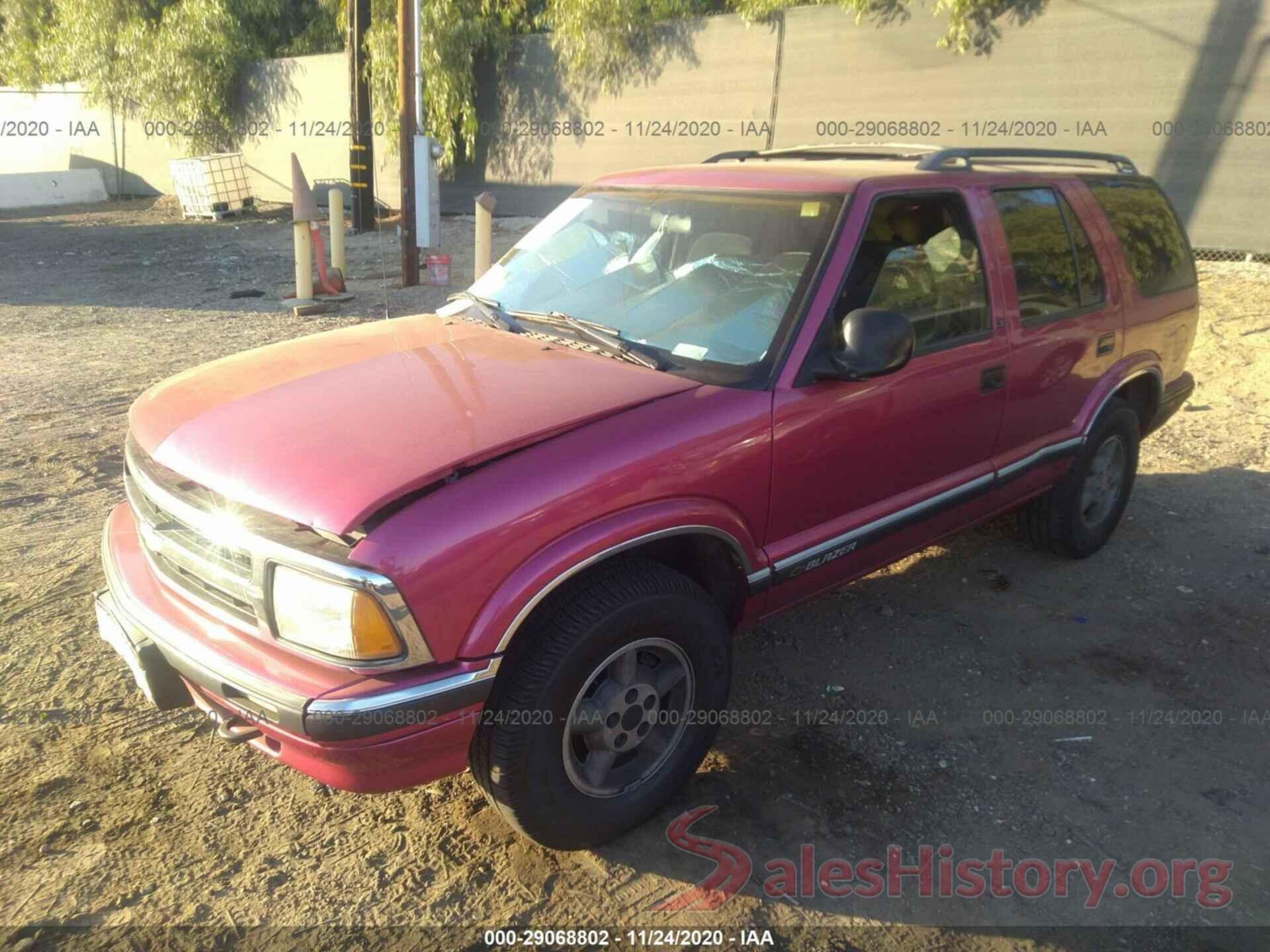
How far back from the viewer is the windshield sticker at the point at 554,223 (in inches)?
149

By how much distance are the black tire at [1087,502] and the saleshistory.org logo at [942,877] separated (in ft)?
6.26

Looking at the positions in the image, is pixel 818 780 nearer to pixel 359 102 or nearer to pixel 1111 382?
pixel 1111 382

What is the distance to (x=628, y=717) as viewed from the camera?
264 centimetres

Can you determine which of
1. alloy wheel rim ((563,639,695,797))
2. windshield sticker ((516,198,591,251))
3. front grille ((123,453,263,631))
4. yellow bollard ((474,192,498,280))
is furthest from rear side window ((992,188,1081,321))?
yellow bollard ((474,192,498,280))

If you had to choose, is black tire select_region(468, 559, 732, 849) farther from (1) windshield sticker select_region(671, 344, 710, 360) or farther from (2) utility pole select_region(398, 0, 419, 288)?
(2) utility pole select_region(398, 0, 419, 288)

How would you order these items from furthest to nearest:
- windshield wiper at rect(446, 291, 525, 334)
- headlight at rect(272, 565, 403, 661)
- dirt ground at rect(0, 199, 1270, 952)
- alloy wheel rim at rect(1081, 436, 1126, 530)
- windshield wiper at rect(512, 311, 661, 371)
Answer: alloy wheel rim at rect(1081, 436, 1126, 530), windshield wiper at rect(446, 291, 525, 334), windshield wiper at rect(512, 311, 661, 371), dirt ground at rect(0, 199, 1270, 952), headlight at rect(272, 565, 403, 661)

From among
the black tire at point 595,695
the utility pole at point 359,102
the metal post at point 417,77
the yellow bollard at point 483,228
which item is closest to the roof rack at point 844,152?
the black tire at point 595,695

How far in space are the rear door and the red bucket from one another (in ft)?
26.2

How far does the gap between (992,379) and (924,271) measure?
1.68 ft

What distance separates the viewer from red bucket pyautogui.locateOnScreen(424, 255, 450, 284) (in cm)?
1077

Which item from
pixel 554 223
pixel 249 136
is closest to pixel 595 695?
pixel 554 223

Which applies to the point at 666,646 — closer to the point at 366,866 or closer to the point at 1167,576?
the point at 366,866

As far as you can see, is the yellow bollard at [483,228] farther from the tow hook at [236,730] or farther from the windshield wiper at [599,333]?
the tow hook at [236,730]

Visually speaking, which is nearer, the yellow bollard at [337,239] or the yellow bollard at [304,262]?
the yellow bollard at [304,262]
